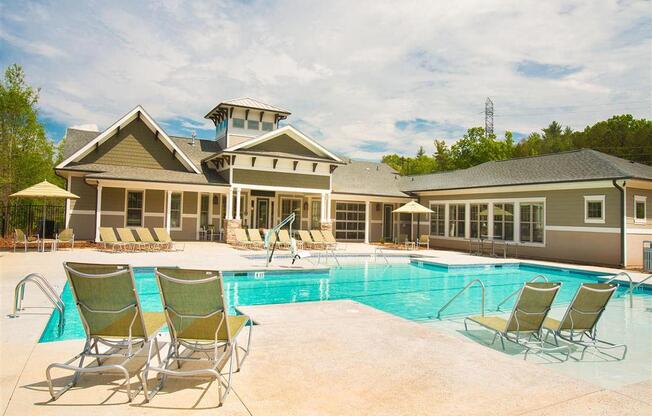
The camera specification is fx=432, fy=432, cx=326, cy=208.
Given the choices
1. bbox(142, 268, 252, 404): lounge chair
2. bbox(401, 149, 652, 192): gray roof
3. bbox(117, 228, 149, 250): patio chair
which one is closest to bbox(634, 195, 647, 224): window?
bbox(401, 149, 652, 192): gray roof

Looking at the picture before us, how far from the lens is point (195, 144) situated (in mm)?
24828

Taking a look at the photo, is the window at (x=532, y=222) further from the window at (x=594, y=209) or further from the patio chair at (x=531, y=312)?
the patio chair at (x=531, y=312)

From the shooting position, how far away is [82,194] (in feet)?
62.1

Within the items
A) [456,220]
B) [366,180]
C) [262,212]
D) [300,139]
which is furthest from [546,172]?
[262,212]

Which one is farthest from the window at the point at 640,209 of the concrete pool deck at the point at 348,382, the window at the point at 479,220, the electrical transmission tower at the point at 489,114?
the electrical transmission tower at the point at 489,114

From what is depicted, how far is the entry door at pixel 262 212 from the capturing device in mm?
23203

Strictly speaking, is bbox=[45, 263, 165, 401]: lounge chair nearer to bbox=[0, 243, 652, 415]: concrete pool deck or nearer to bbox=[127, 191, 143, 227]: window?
bbox=[0, 243, 652, 415]: concrete pool deck

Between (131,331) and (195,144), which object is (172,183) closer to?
(195,144)

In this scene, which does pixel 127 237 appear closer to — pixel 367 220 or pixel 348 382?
pixel 367 220

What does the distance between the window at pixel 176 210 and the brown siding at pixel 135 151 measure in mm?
1349

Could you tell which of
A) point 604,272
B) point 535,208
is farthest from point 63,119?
point 604,272

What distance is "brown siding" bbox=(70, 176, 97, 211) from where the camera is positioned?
18812mm

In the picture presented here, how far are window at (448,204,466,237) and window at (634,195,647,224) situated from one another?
24.2ft

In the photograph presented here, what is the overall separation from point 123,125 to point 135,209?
392cm
